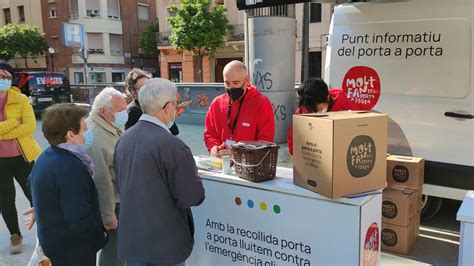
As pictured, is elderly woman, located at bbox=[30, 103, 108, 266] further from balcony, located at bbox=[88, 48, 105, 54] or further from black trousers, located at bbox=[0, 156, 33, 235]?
balcony, located at bbox=[88, 48, 105, 54]

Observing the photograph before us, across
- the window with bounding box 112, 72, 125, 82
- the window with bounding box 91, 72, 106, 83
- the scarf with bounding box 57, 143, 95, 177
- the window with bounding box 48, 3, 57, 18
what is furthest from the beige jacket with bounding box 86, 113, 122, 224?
the window with bounding box 48, 3, 57, 18

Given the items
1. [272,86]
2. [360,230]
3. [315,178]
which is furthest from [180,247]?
[272,86]

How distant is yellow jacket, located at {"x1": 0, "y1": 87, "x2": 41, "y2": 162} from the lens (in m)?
3.63

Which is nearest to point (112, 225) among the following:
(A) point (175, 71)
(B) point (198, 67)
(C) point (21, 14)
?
(B) point (198, 67)

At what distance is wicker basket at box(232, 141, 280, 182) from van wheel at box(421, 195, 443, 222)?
7.78 ft

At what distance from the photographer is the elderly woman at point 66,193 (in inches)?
82.7

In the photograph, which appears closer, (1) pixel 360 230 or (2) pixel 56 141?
(1) pixel 360 230

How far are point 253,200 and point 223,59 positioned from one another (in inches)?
1045

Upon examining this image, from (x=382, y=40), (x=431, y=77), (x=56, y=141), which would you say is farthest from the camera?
(x=382, y=40)

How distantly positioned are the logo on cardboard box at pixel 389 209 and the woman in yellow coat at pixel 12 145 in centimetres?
316

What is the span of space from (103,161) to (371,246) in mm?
1619

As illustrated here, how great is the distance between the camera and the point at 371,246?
2.23 meters

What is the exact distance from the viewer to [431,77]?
3.60 meters

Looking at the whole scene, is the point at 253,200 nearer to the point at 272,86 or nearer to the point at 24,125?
the point at 24,125
